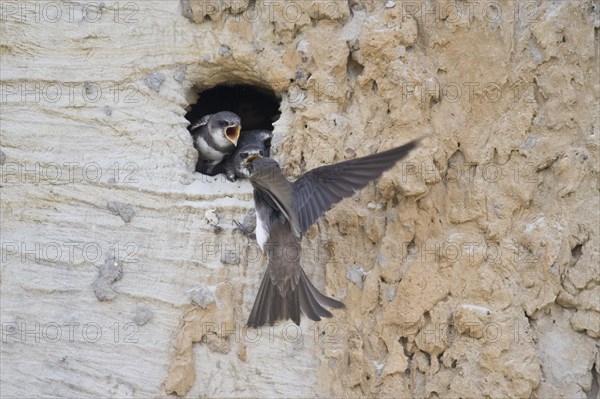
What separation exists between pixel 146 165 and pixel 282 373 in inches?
37.7

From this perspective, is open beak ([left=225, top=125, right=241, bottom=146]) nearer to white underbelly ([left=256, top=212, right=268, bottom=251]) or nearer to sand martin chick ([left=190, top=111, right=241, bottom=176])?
sand martin chick ([left=190, top=111, right=241, bottom=176])

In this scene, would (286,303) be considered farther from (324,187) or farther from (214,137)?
→ (214,137)

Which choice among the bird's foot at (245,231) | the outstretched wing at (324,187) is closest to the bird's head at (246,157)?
the bird's foot at (245,231)

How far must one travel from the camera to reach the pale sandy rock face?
123 inches

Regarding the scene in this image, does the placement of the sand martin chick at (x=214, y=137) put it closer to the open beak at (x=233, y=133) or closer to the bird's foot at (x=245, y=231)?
the open beak at (x=233, y=133)

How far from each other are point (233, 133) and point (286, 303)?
91cm

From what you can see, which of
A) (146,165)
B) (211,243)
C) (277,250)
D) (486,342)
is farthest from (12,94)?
(486,342)

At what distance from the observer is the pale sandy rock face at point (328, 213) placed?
3.13m

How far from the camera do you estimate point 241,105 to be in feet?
13.9

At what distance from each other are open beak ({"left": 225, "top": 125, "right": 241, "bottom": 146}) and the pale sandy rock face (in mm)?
274

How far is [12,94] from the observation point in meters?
3.43

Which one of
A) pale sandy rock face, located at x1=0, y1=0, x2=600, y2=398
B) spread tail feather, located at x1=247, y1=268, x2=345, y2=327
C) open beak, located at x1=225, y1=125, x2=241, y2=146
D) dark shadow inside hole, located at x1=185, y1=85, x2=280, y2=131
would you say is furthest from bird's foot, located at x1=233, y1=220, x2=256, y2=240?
dark shadow inside hole, located at x1=185, y1=85, x2=280, y2=131

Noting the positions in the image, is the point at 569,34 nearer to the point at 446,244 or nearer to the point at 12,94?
the point at 446,244

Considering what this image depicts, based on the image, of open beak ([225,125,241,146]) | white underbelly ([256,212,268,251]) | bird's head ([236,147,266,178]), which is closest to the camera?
white underbelly ([256,212,268,251])
